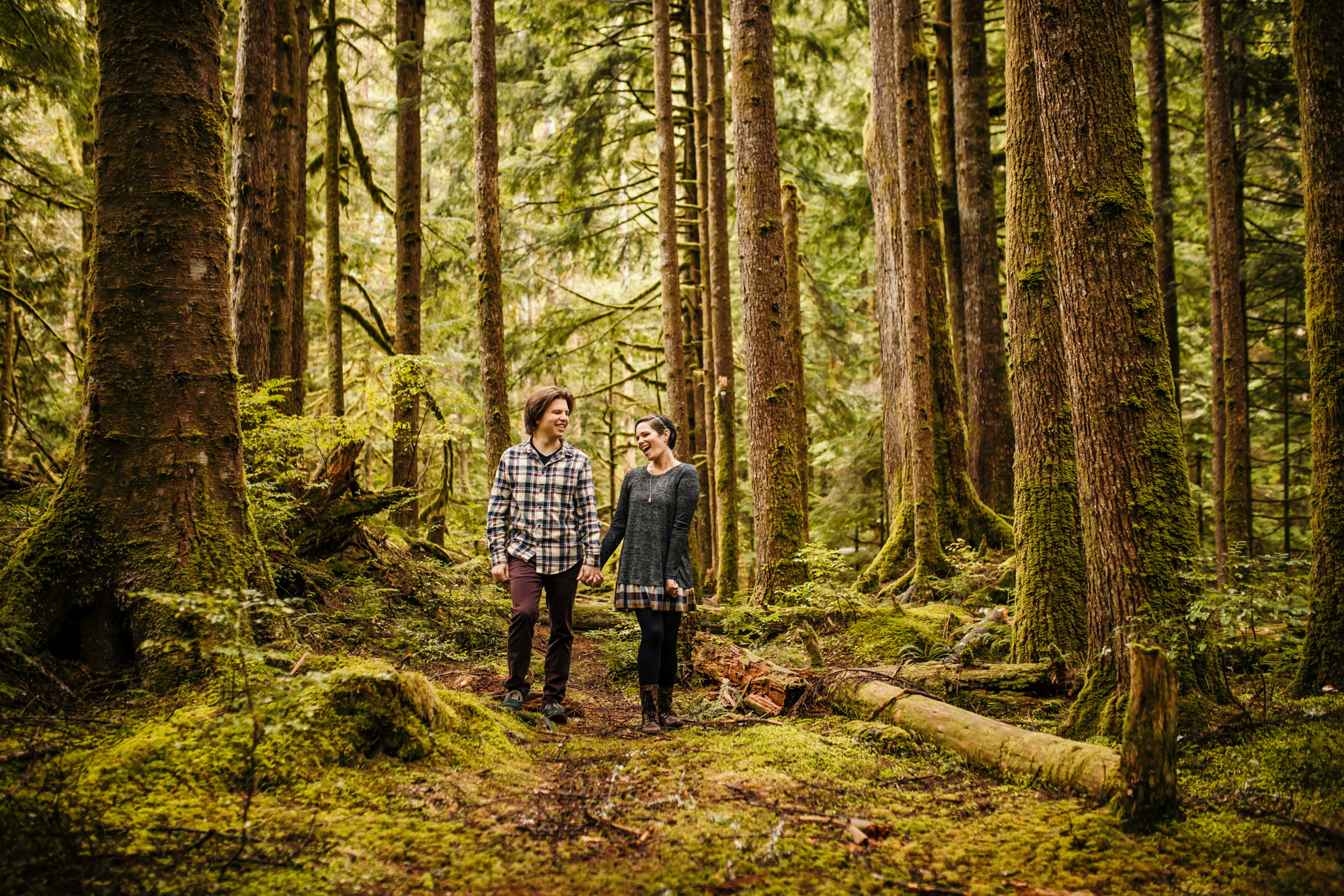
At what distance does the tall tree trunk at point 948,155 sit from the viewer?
41.8ft

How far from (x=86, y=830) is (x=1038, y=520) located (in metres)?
6.25

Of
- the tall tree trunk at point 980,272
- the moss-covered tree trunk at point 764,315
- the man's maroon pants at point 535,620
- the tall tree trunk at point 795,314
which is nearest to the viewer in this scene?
the man's maroon pants at point 535,620

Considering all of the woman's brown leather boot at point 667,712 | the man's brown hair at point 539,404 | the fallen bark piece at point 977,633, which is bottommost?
the woman's brown leather boot at point 667,712

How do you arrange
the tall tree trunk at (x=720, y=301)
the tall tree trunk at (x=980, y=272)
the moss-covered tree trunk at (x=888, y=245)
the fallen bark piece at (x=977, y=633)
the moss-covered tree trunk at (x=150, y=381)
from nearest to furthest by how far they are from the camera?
the moss-covered tree trunk at (x=150, y=381), the fallen bark piece at (x=977, y=633), the moss-covered tree trunk at (x=888, y=245), the tall tree trunk at (x=720, y=301), the tall tree trunk at (x=980, y=272)

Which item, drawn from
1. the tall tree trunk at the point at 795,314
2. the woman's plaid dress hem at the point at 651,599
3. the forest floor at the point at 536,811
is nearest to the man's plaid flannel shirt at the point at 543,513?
the woman's plaid dress hem at the point at 651,599

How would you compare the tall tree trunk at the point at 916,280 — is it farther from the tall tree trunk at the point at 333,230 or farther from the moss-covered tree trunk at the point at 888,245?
the tall tree trunk at the point at 333,230

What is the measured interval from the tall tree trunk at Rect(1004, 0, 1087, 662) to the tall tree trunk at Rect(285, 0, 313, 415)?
8833 mm

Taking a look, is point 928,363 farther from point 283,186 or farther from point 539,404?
point 283,186

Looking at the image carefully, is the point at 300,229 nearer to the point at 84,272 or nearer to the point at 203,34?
the point at 84,272

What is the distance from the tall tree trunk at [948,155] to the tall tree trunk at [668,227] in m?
4.76

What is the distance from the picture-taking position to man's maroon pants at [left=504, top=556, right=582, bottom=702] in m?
5.23

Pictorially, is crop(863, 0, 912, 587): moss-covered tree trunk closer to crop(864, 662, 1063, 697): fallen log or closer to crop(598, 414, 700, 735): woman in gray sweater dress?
crop(864, 662, 1063, 697): fallen log

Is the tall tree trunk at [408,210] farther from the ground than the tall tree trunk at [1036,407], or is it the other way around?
the tall tree trunk at [408,210]

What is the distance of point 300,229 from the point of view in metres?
10.9
